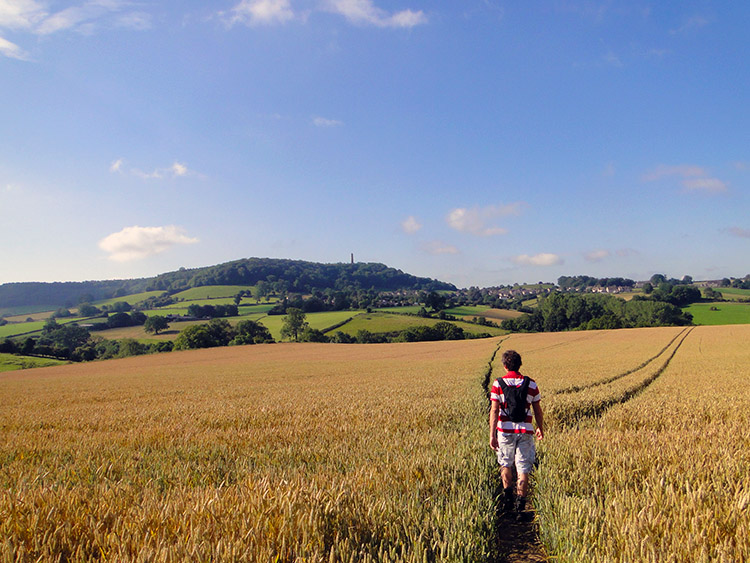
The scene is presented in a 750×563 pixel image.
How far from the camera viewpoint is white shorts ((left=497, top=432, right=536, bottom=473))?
18.6 feet

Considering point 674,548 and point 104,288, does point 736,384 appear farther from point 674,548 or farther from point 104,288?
point 104,288

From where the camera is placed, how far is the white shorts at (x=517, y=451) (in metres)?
5.66

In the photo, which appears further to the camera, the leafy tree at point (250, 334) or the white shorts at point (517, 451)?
the leafy tree at point (250, 334)

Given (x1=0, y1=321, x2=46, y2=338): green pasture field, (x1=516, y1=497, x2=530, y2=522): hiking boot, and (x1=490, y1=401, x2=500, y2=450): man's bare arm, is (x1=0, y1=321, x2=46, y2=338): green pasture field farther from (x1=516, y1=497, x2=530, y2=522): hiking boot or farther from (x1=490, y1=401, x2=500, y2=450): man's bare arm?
(x1=516, y1=497, x2=530, y2=522): hiking boot

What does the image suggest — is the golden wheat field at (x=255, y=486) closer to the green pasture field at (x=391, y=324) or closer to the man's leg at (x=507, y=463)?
the man's leg at (x=507, y=463)

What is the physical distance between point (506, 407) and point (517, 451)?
0.63 metres

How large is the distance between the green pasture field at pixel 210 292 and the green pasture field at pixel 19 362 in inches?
2897

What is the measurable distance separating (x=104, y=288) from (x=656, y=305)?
21774 centimetres

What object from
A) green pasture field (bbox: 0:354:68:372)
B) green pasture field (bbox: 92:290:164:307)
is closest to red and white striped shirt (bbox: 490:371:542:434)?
green pasture field (bbox: 0:354:68:372)

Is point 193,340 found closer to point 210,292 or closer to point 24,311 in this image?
point 210,292

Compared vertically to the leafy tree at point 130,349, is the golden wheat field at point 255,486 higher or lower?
higher

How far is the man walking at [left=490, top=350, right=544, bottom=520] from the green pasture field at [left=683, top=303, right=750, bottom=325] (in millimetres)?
100898

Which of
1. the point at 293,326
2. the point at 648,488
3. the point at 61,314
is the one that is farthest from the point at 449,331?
the point at 61,314

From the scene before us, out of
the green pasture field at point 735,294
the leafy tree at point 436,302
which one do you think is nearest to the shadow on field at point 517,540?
the leafy tree at point 436,302
